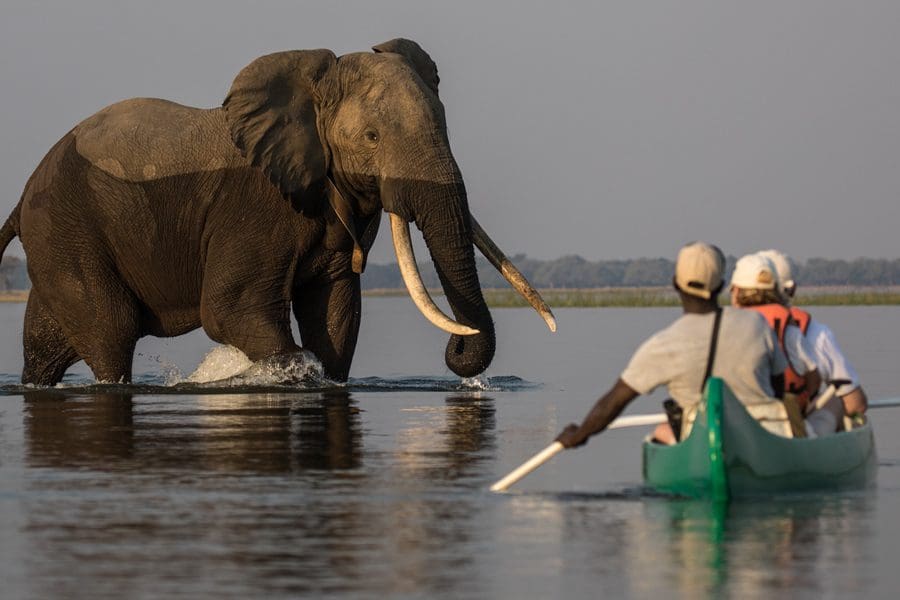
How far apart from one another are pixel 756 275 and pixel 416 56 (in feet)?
31.5

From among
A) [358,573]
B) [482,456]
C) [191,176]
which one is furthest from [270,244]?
[358,573]

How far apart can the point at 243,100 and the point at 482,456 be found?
732cm

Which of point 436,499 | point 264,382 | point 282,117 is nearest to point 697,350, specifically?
point 436,499

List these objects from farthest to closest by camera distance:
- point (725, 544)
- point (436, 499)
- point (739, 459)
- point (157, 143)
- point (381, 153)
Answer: point (157, 143), point (381, 153), point (436, 499), point (739, 459), point (725, 544)

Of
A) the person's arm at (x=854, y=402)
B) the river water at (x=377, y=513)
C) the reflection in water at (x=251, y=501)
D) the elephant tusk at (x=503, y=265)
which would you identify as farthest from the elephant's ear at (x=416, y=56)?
the person's arm at (x=854, y=402)

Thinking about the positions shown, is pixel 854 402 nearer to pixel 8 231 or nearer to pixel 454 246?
pixel 454 246

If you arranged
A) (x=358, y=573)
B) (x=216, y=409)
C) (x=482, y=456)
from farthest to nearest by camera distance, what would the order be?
1. (x=216, y=409)
2. (x=482, y=456)
3. (x=358, y=573)

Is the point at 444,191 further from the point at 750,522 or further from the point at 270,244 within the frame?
the point at 750,522

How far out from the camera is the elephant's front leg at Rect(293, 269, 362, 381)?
20969 mm

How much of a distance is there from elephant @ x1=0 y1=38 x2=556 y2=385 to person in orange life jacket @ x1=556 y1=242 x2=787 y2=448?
26.3 feet

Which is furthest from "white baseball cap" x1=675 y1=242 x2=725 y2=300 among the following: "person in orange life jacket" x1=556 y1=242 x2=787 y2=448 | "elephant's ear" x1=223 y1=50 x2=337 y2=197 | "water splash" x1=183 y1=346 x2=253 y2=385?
"water splash" x1=183 y1=346 x2=253 y2=385

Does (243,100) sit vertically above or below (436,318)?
above

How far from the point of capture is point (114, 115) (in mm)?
22047

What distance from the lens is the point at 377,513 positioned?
38.3ft
